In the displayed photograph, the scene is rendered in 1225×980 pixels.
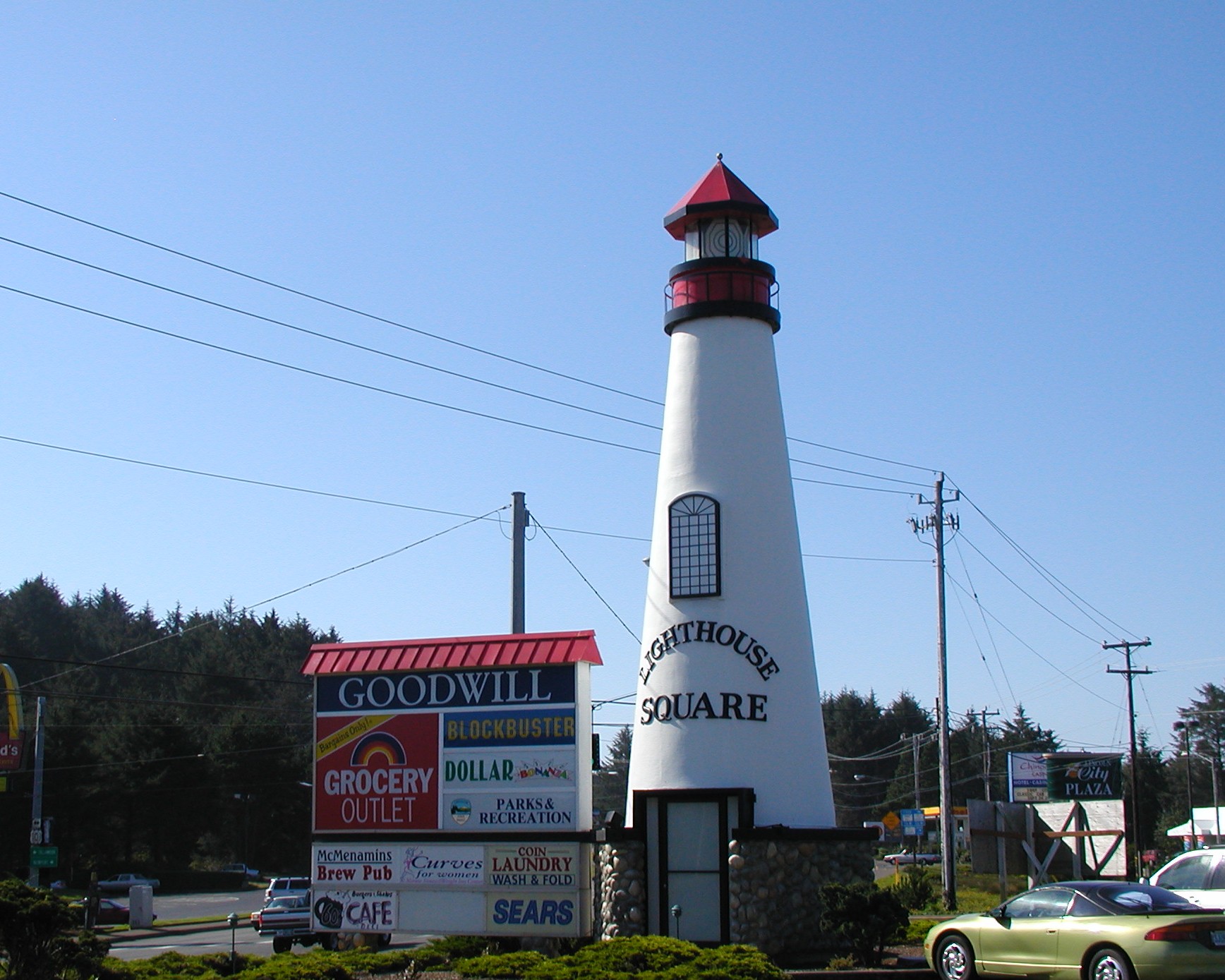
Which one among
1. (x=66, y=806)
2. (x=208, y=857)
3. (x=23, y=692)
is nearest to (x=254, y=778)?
(x=66, y=806)

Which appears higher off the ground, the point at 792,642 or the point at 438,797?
the point at 792,642

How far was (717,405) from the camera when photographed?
2311cm

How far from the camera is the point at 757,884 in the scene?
20625mm

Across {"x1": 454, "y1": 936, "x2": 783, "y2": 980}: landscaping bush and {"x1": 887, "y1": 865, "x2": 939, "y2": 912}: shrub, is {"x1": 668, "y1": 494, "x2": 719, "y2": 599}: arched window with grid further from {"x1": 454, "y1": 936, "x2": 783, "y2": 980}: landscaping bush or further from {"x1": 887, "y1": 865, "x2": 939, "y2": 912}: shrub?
{"x1": 887, "y1": 865, "x2": 939, "y2": 912}: shrub

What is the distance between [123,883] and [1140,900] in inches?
2148

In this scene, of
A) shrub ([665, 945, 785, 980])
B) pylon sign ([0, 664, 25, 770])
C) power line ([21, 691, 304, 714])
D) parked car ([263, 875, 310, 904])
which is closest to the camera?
shrub ([665, 945, 785, 980])

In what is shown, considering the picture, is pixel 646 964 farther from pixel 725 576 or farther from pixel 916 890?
pixel 916 890

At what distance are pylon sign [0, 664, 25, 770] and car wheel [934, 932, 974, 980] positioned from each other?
1516 inches

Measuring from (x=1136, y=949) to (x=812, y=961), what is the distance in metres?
5.87

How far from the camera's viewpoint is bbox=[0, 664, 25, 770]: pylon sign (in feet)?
154

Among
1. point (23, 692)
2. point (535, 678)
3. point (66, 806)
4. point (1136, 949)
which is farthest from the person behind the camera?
point (23, 692)

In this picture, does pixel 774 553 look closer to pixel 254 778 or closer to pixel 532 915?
pixel 532 915

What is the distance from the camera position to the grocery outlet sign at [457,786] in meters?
20.7

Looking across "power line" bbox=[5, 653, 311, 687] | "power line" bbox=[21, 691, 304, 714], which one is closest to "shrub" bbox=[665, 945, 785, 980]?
"power line" bbox=[5, 653, 311, 687]
